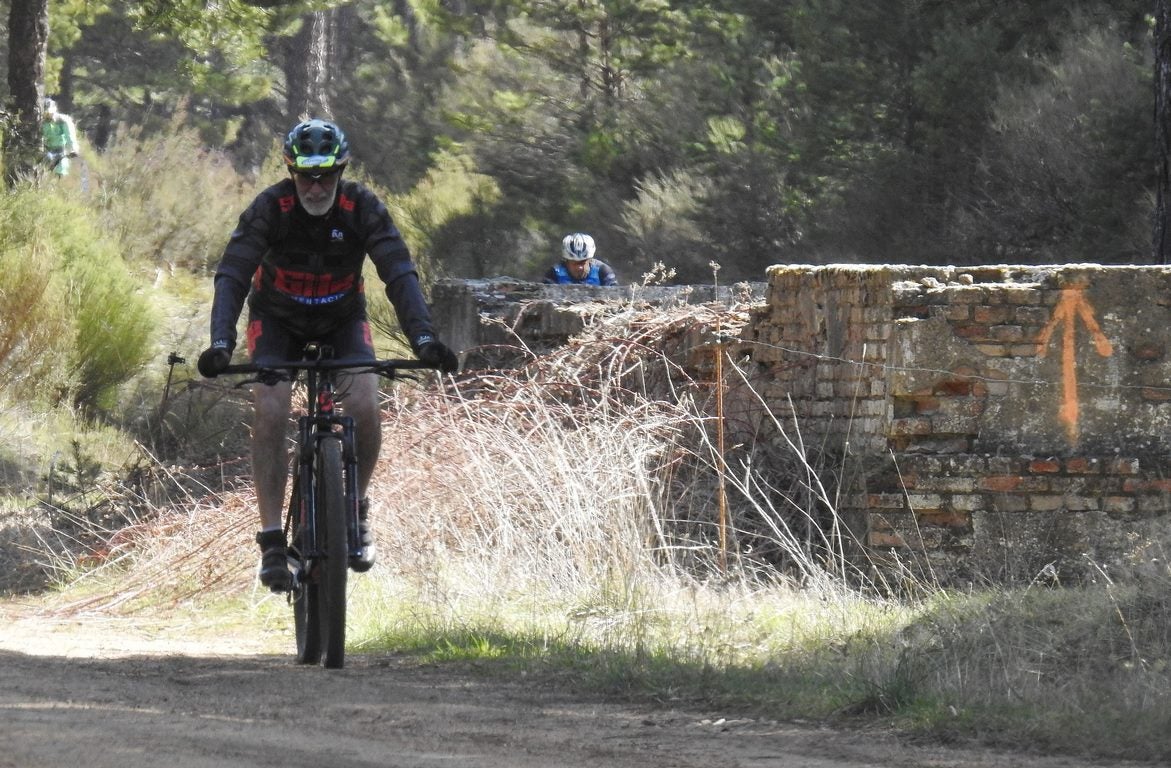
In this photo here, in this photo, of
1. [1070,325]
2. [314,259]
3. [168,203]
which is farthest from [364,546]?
[168,203]

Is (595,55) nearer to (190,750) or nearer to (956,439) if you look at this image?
(956,439)

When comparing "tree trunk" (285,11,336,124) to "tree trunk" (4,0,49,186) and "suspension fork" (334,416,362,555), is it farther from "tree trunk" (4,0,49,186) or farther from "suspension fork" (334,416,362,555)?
"suspension fork" (334,416,362,555)

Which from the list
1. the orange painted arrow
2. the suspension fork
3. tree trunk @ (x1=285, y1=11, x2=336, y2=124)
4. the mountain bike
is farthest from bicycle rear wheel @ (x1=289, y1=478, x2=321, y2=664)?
tree trunk @ (x1=285, y1=11, x2=336, y2=124)

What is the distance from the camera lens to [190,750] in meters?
4.98

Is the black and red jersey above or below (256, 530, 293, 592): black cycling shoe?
above

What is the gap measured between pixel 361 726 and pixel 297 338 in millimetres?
2175

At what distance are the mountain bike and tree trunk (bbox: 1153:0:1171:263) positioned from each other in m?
7.40

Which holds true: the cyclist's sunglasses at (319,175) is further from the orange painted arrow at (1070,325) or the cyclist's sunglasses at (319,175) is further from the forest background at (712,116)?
the forest background at (712,116)

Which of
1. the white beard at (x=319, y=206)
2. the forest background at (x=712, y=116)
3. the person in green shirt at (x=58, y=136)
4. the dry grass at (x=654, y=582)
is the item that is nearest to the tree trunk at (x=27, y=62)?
the person in green shirt at (x=58, y=136)

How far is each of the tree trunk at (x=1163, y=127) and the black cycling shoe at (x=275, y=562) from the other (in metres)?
7.78

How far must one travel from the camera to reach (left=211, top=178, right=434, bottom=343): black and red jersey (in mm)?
7016

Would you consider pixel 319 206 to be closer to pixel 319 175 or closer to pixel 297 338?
pixel 319 175

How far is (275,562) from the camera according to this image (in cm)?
692

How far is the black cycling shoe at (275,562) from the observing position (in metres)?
6.86
